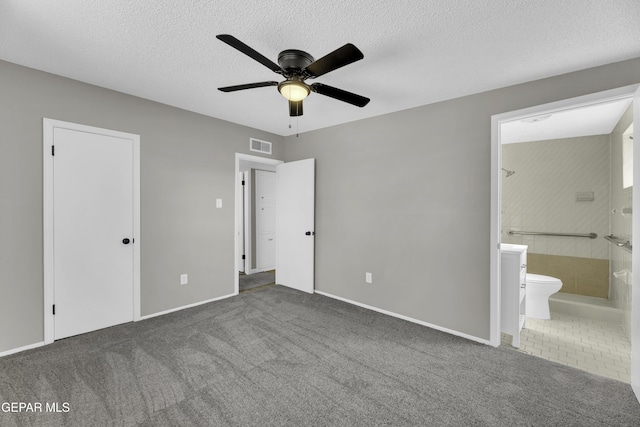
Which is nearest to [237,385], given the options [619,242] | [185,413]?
[185,413]

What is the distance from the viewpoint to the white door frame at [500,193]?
1.96m

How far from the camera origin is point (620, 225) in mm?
3326

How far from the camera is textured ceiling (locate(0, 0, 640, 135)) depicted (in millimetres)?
1665

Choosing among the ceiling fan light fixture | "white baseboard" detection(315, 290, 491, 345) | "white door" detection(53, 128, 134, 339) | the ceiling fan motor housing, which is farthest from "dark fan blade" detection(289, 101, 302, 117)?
"white baseboard" detection(315, 290, 491, 345)

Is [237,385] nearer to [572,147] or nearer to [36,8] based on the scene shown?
[36,8]

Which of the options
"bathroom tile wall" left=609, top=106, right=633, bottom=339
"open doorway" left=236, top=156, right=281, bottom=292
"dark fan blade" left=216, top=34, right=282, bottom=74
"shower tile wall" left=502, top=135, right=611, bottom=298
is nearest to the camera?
"dark fan blade" left=216, top=34, right=282, bottom=74

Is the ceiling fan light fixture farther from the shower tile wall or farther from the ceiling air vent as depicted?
the shower tile wall

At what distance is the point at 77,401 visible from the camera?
1.81m

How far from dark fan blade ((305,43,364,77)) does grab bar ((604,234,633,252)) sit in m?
3.33

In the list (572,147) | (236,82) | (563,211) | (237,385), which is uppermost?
(236,82)

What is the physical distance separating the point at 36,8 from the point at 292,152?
10.4ft

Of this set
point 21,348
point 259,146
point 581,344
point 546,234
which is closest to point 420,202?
point 581,344

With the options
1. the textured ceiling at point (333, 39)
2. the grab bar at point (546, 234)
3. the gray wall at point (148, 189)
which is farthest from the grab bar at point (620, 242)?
the gray wall at point (148, 189)

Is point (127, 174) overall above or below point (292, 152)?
below
